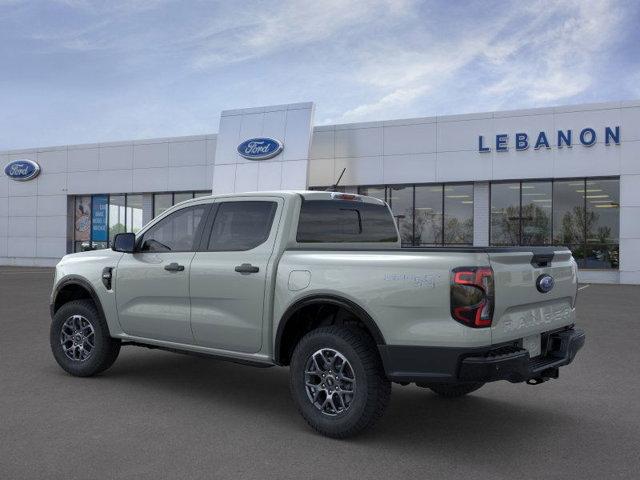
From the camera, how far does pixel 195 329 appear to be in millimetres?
5531

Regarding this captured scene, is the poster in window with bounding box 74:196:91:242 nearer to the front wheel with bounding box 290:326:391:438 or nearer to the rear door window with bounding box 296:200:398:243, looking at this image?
the rear door window with bounding box 296:200:398:243

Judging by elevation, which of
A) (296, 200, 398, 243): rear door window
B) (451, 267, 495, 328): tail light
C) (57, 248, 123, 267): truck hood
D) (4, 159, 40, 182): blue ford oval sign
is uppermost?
(4, 159, 40, 182): blue ford oval sign

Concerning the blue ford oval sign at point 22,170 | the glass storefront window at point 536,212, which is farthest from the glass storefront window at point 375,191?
the blue ford oval sign at point 22,170

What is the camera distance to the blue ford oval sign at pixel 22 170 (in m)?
32.8

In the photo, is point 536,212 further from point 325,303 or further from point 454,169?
point 325,303

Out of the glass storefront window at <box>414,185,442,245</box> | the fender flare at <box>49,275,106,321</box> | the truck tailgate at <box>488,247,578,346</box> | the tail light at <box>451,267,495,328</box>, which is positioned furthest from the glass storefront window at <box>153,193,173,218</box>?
the tail light at <box>451,267,495,328</box>

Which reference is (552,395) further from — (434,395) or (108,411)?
(108,411)

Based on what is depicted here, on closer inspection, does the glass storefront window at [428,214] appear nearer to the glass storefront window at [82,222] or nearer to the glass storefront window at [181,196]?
the glass storefront window at [181,196]

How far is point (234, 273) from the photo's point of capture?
5.25 m

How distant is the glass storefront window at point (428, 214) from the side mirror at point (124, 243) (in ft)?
64.5

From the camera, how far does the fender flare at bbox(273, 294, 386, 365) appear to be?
14.4 feet

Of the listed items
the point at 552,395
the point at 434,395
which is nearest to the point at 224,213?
the point at 434,395

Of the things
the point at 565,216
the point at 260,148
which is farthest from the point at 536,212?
the point at 260,148

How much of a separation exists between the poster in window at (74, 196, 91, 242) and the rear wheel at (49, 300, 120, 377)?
26.9 meters
